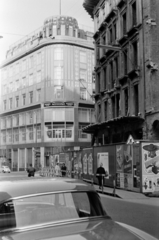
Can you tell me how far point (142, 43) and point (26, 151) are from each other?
2043cm

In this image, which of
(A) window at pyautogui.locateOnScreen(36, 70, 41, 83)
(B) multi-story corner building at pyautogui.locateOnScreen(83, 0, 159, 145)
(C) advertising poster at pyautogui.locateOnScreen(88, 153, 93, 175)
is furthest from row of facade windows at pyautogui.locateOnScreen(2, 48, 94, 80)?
(C) advertising poster at pyautogui.locateOnScreen(88, 153, 93, 175)

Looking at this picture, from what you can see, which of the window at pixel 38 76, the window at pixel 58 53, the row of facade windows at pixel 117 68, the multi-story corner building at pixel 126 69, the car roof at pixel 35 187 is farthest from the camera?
the window at pixel 38 76

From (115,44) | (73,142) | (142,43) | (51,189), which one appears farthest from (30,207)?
(73,142)

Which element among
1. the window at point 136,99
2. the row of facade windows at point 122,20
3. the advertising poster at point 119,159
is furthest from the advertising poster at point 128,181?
the row of facade windows at point 122,20

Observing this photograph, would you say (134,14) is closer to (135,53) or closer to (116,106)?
(135,53)

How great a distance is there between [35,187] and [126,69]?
24.7m

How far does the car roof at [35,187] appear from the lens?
368cm

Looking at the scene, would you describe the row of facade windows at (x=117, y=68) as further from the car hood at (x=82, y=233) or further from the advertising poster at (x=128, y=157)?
the car hood at (x=82, y=233)

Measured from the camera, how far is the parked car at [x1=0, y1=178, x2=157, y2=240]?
→ 3.23m

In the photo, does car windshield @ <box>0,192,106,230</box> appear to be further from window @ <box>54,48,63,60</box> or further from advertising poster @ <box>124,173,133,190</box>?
window @ <box>54,48,63,60</box>

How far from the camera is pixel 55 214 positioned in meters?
3.71

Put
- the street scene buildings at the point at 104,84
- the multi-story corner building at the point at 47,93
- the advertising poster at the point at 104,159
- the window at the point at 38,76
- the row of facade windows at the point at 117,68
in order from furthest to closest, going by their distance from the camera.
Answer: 1. the window at the point at 38,76
2. the row of facade windows at the point at 117,68
3. the multi-story corner building at the point at 47,93
4. the advertising poster at the point at 104,159
5. the street scene buildings at the point at 104,84

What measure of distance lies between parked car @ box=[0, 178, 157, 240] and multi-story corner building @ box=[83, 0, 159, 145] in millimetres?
17972

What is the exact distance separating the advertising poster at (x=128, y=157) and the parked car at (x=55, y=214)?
13.3 metres
